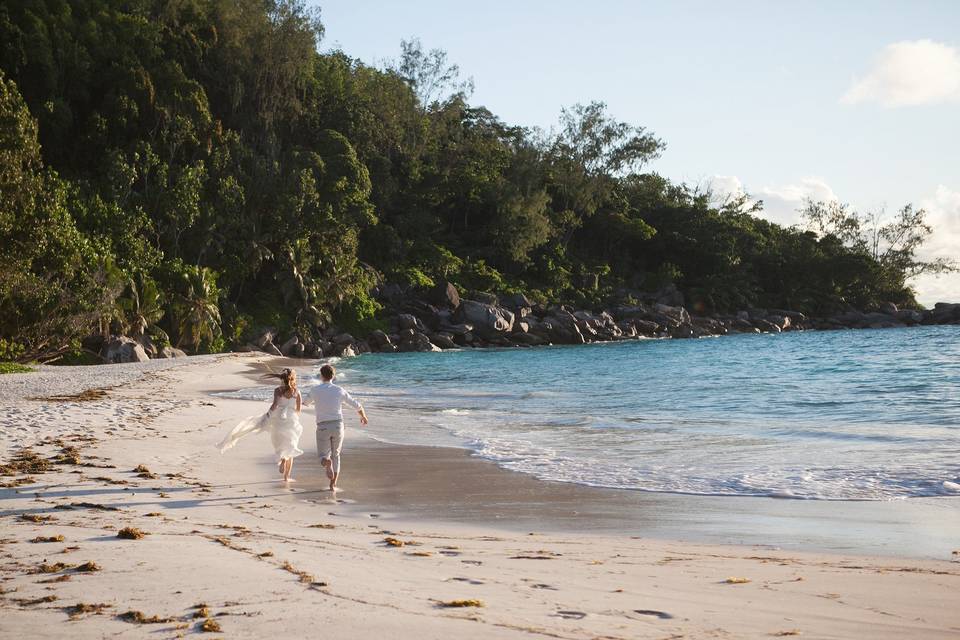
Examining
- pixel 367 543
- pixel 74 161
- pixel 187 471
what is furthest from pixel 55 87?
pixel 367 543

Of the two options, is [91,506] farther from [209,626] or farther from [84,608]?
[209,626]

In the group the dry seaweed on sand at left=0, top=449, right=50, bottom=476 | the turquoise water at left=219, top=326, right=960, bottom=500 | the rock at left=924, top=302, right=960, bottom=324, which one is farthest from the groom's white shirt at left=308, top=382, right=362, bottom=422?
the rock at left=924, top=302, right=960, bottom=324

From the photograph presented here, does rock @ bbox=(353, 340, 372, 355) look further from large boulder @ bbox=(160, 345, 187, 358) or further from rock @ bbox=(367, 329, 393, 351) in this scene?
large boulder @ bbox=(160, 345, 187, 358)

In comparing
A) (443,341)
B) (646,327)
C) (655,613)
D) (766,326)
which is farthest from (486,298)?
(655,613)

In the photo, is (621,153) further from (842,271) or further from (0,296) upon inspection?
(0,296)

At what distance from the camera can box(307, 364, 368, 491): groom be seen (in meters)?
8.93

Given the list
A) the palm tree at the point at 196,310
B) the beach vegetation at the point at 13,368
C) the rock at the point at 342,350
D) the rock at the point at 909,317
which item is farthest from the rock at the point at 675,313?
the beach vegetation at the point at 13,368

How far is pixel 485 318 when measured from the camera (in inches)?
1994

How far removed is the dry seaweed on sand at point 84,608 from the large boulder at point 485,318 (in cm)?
4614

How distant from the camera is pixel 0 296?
74.7 ft

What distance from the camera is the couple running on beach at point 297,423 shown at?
9000mm

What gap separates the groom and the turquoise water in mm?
2639

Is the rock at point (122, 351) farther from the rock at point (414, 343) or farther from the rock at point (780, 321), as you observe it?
the rock at point (780, 321)

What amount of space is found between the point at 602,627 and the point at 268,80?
51.4 m
